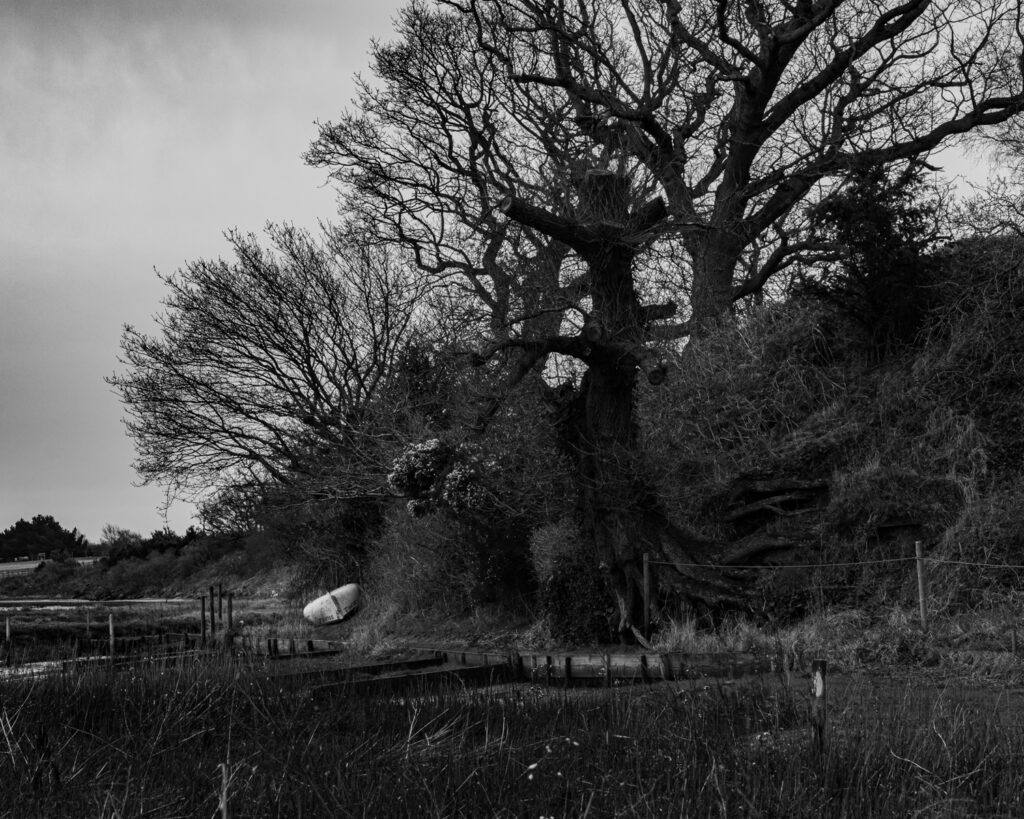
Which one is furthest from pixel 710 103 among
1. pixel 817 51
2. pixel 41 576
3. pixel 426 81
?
pixel 41 576

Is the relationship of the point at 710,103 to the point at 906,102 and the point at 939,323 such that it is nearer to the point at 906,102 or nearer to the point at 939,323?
the point at 906,102

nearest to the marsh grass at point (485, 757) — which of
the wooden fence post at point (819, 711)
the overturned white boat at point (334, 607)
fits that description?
the wooden fence post at point (819, 711)

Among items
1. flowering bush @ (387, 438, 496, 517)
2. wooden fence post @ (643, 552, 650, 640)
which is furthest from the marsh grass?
flowering bush @ (387, 438, 496, 517)

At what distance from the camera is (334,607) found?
22031 millimetres

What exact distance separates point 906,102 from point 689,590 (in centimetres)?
1104

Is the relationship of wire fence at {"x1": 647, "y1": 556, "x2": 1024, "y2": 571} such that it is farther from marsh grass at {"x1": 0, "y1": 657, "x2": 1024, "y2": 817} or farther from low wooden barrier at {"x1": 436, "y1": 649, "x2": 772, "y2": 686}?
marsh grass at {"x1": 0, "y1": 657, "x2": 1024, "y2": 817}

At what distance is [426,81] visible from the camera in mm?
21297

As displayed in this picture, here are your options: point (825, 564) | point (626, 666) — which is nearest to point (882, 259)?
point (825, 564)

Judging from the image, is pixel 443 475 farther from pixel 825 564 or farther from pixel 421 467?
pixel 825 564

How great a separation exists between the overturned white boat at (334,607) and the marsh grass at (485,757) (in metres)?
14.3

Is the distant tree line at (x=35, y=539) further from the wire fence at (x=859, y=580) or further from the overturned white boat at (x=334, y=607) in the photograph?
the wire fence at (x=859, y=580)

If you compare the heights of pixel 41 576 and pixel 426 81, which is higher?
pixel 426 81

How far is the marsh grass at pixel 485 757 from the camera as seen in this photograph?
4520 mm

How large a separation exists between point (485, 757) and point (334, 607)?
17213 mm
